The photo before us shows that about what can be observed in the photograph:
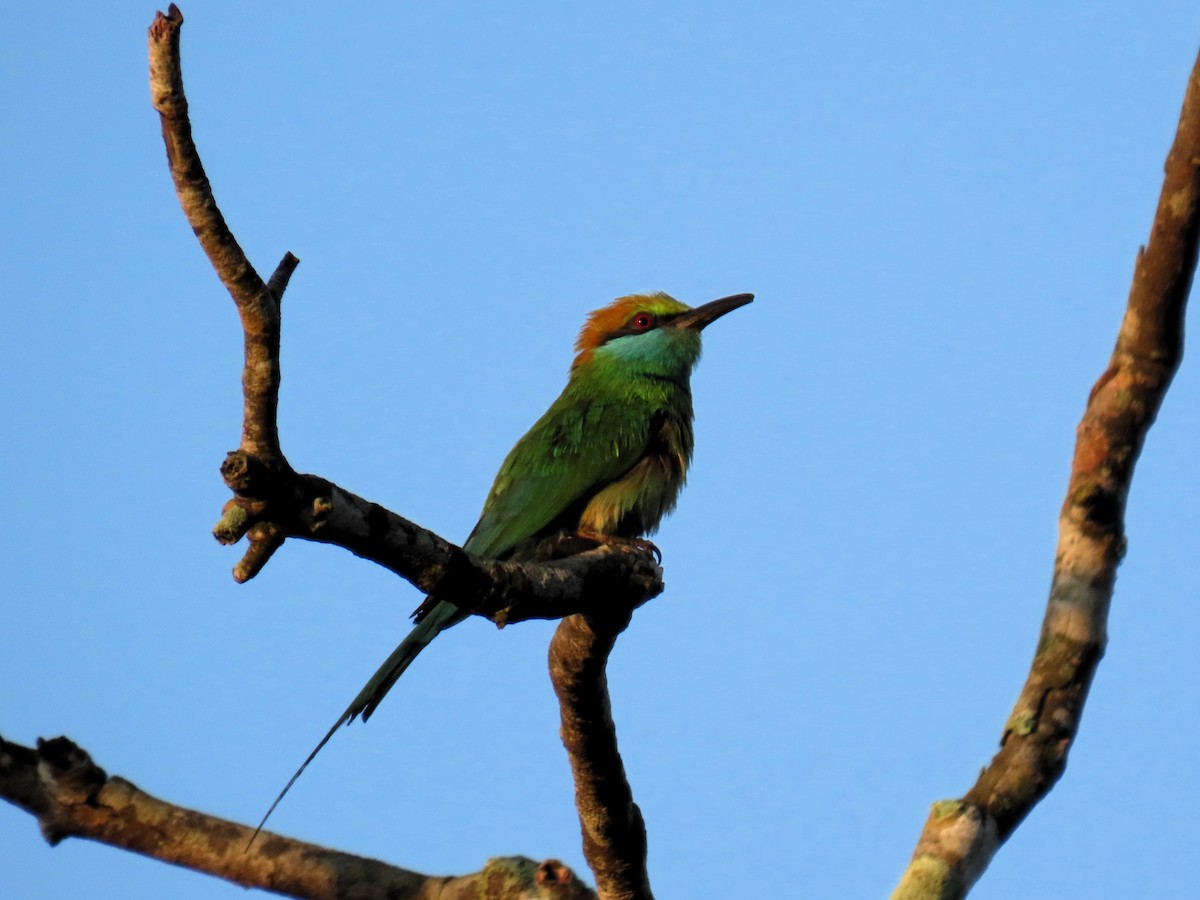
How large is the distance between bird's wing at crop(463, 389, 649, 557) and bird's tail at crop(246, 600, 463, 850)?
29.7 inches

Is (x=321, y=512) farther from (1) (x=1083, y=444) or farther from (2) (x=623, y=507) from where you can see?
(2) (x=623, y=507)

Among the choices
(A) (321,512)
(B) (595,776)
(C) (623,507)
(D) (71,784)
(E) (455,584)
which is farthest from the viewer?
(C) (623,507)

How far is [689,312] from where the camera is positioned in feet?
23.9

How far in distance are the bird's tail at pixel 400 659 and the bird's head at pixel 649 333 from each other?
89.3 inches

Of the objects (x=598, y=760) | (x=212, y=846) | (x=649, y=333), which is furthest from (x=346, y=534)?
(x=649, y=333)

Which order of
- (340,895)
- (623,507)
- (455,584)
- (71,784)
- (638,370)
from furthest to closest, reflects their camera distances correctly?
(638,370) < (623,507) < (340,895) < (71,784) < (455,584)

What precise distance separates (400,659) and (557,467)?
1.54m

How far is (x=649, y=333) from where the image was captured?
23.3ft

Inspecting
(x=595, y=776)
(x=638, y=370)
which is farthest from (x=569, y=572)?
(x=638, y=370)

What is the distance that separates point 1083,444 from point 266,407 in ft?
6.34

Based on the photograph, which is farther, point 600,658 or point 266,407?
point 600,658

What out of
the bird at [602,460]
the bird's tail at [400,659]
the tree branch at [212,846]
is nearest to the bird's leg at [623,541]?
the bird at [602,460]

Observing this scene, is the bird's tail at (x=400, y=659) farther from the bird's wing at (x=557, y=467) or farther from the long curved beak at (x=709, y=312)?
the long curved beak at (x=709, y=312)

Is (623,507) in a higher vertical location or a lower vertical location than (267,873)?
higher
